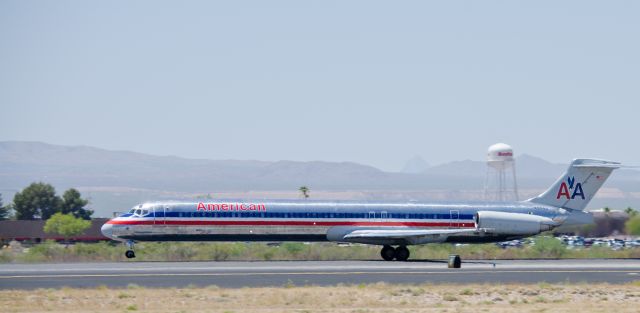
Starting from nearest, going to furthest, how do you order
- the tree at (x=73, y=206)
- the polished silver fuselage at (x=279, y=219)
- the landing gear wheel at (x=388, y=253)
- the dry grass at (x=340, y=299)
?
the dry grass at (x=340, y=299), the polished silver fuselage at (x=279, y=219), the landing gear wheel at (x=388, y=253), the tree at (x=73, y=206)

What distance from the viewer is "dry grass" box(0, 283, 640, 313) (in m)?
28.4

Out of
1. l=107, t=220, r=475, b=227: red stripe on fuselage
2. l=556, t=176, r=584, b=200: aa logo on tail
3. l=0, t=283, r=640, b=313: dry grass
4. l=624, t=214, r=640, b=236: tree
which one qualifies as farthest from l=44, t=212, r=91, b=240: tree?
l=0, t=283, r=640, b=313: dry grass

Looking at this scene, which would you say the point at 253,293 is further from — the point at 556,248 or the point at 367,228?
the point at 556,248

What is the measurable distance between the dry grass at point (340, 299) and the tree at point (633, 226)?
94.3 ft

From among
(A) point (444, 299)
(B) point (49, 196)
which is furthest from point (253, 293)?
(B) point (49, 196)

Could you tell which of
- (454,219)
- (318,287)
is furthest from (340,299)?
(454,219)

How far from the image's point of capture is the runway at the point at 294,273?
Answer: 35.8m

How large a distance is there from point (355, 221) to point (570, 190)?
1138 centimetres

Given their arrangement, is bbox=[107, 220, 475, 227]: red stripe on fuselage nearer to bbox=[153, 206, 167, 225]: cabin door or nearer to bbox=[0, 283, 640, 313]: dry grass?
bbox=[153, 206, 167, 225]: cabin door

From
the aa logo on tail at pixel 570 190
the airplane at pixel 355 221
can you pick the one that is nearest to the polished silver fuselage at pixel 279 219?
the airplane at pixel 355 221

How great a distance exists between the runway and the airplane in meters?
2.03

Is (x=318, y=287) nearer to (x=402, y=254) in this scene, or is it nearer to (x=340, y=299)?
(x=340, y=299)

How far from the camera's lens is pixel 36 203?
131 m

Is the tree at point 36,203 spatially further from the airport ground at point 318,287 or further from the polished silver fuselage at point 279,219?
the airport ground at point 318,287
